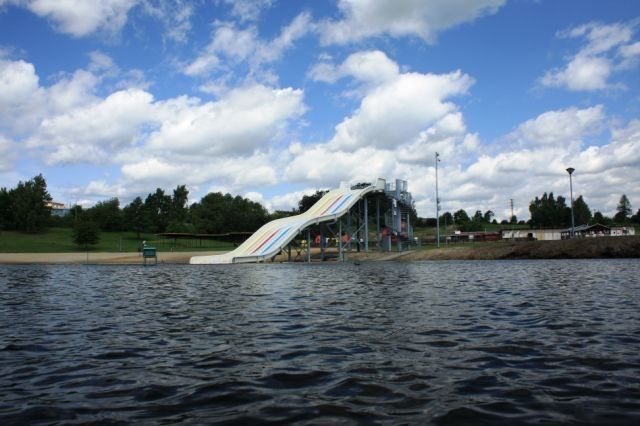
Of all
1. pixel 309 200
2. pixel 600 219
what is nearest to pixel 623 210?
pixel 600 219

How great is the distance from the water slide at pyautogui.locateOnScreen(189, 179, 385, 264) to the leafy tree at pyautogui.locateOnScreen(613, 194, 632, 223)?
562 ft

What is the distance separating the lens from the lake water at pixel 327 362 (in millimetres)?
5227

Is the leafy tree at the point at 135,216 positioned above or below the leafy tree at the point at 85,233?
above

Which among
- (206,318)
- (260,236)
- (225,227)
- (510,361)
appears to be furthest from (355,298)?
(225,227)

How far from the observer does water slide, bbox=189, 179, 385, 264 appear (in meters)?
45.4

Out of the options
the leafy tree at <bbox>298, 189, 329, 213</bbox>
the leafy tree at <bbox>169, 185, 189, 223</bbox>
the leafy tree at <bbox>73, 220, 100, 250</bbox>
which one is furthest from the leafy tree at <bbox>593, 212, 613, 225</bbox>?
the leafy tree at <bbox>73, 220, 100, 250</bbox>

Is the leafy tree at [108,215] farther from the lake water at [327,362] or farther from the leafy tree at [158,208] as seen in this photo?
the lake water at [327,362]

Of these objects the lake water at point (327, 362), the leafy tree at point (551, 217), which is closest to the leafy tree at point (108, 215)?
the lake water at point (327, 362)

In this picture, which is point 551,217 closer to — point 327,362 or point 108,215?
point 108,215

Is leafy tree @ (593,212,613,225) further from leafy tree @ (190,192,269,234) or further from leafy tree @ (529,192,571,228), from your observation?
leafy tree @ (190,192,269,234)

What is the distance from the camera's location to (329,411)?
17.0 ft

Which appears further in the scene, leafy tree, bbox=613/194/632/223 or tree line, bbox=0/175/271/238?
leafy tree, bbox=613/194/632/223

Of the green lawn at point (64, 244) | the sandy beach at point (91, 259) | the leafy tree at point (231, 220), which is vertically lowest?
the sandy beach at point (91, 259)

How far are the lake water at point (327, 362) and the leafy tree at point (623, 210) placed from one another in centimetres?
20455
